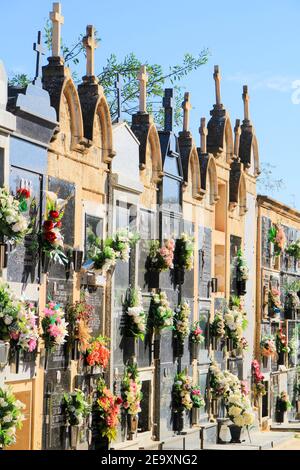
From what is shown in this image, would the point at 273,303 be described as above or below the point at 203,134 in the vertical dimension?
below

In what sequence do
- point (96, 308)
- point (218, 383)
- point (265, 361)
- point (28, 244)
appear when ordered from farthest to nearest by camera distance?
point (265, 361), point (218, 383), point (96, 308), point (28, 244)

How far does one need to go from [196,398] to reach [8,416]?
1176 cm

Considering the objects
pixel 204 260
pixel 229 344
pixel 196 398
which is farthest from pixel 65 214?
pixel 229 344

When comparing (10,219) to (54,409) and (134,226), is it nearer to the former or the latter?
(54,409)

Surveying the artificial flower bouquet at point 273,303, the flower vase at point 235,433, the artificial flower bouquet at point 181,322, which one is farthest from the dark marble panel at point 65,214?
the artificial flower bouquet at point 273,303

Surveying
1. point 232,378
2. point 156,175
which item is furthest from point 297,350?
point 156,175

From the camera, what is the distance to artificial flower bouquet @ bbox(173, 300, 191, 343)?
2886 centimetres

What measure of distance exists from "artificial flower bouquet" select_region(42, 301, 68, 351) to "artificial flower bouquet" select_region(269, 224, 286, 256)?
1857 cm

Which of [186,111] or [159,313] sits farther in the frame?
[186,111]

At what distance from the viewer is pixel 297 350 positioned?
43594mm

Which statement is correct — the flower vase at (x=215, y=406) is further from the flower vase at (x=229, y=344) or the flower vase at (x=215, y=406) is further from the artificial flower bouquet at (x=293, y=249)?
the artificial flower bouquet at (x=293, y=249)

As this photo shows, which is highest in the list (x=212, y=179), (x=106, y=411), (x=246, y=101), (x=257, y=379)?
(x=246, y=101)

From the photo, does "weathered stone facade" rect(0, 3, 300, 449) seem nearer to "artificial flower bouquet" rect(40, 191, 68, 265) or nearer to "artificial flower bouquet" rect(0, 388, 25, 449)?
"artificial flower bouquet" rect(40, 191, 68, 265)

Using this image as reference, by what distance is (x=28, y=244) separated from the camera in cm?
2059
